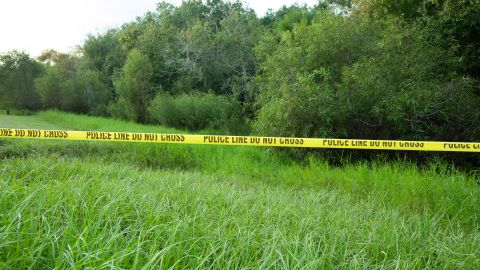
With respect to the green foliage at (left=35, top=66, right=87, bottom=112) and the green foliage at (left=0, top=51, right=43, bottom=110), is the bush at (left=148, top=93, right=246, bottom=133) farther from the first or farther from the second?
the green foliage at (left=0, top=51, right=43, bottom=110)

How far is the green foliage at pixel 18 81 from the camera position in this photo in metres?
26.4

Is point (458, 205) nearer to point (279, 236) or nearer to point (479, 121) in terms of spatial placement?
point (279, 236)

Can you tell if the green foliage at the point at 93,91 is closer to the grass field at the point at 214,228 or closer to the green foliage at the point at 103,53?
the green foliage at the point at 103,53

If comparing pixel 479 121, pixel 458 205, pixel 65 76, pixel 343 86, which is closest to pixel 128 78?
pixel 65 76

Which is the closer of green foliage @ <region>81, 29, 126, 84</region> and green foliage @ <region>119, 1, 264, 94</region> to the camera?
green foliage @ <region>119, 1, 264, 94</region>

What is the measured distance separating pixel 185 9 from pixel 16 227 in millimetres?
31371

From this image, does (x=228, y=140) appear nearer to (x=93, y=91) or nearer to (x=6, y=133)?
(x=6, y=133)

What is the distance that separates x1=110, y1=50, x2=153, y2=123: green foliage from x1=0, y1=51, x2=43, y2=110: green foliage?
36.1 feet

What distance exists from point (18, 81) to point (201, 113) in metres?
17.3

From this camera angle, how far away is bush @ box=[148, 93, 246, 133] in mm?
15930

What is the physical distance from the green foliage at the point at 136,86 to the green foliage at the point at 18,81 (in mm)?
10998

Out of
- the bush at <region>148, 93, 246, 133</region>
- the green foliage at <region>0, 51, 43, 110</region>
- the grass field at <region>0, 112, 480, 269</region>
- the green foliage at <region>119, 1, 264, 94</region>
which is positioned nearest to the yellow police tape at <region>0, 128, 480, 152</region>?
the grass field at <region>0, 112, 480, 269</region>

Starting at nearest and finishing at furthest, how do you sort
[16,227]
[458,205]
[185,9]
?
[16,227]
[458,205]
[185,9]

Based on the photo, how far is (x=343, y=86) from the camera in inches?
345
